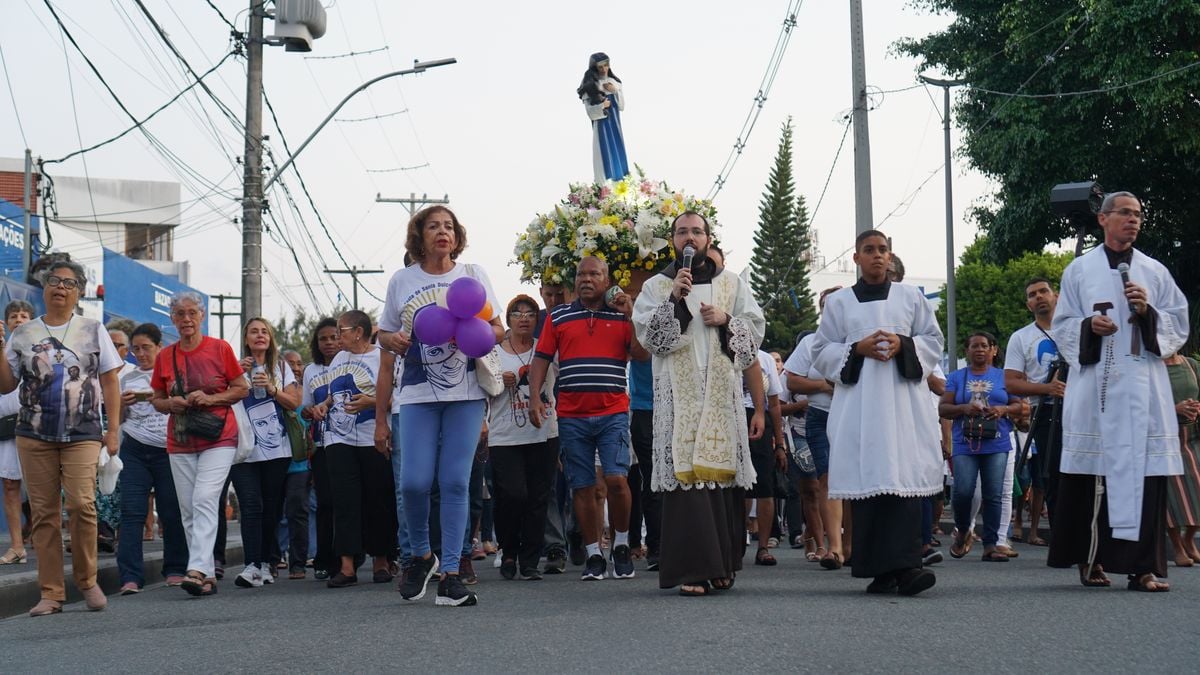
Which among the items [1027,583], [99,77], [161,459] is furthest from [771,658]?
[99,77]

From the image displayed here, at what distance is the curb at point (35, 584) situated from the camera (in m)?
9.36

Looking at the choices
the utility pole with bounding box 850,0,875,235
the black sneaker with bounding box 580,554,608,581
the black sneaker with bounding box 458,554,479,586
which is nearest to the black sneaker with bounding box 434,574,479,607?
the black sneaker with bounding box 458,554,479,586

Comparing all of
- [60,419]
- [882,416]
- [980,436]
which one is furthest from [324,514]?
[980,436]

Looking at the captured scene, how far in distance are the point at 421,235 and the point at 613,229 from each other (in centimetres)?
278

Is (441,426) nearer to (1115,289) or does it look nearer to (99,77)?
(1115,289)

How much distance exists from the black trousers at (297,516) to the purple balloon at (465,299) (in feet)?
12.8

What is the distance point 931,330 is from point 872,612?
6.91 feet

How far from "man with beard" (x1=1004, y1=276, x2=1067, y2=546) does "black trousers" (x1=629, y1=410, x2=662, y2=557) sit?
2.44m

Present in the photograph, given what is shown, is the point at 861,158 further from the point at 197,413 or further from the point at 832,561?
the point at 197,413

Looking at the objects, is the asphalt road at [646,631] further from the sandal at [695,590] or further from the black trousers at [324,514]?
the black trousers at [324,514]

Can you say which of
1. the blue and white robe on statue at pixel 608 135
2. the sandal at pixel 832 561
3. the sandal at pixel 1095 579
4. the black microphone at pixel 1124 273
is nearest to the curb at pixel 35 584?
the sandal at pixel 832 561

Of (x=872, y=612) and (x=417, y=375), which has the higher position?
(x=417, y=375)

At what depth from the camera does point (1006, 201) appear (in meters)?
30.5

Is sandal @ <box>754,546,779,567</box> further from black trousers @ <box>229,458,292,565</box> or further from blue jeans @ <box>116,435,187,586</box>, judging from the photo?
blue jeans @ <box>116,435,187,586</box>
